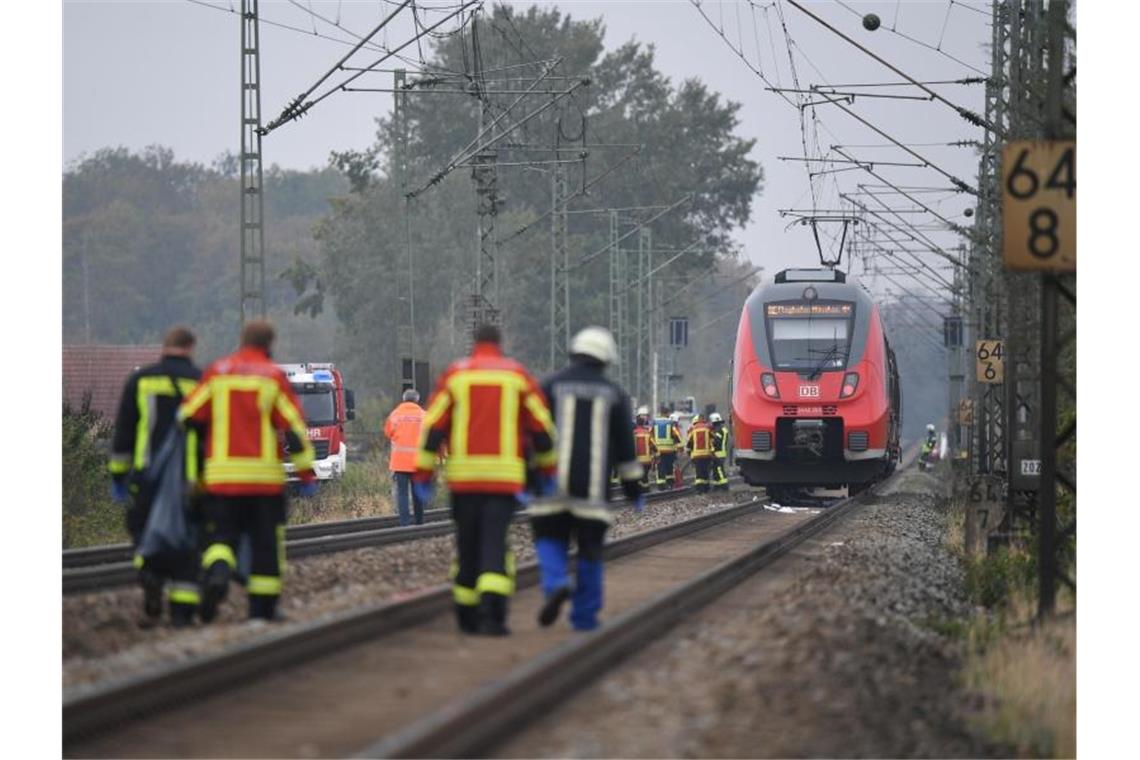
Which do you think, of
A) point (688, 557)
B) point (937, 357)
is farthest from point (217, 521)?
point (937, 357)

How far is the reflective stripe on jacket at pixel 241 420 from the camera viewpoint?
11.8 meters

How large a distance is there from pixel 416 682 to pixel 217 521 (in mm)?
2491

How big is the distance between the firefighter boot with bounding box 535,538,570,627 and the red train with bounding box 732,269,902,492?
18945 mm

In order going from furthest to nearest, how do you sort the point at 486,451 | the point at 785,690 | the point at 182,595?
the point at 182,595, the point at 486,451, the point at 785,690

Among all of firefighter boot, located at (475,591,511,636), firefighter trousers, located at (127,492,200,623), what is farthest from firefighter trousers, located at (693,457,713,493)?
firefighter boot, located at (475,591,511,636)

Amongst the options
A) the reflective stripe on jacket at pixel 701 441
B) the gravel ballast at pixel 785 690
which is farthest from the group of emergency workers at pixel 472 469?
the reflective stripe on jacket at pixel 701 441

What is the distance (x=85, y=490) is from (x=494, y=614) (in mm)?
13811

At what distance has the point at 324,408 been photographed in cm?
3997

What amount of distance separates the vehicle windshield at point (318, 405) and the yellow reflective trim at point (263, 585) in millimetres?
27606

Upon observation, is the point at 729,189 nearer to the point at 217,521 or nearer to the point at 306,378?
the point at 306,378

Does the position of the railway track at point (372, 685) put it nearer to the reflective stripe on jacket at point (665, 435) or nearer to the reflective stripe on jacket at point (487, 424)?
the reflective stripe on jacket at point (487, 424)

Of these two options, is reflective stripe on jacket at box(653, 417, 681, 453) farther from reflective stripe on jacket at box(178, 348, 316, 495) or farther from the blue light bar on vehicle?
reflective stripe on jacket at box(178, 348, 316, 495)

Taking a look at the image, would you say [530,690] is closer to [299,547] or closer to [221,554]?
[221,554]


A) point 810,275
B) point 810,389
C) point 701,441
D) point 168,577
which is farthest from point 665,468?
point 168,577
